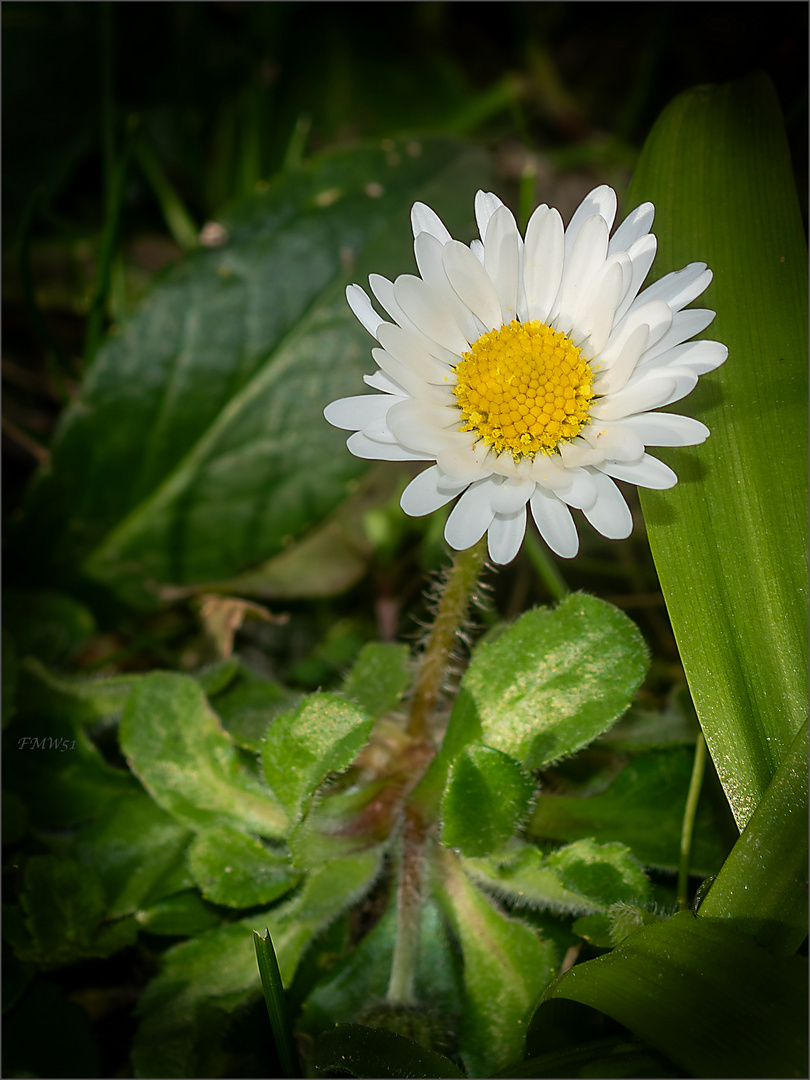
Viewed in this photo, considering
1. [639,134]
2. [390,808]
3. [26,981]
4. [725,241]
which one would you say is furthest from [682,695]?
[639,134]

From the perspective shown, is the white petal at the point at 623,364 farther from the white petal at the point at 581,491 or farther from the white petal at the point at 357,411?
the white petal at the point at 357,411

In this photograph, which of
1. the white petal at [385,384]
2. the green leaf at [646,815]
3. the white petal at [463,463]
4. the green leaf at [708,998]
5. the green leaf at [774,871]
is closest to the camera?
the green leaf at [708,998]

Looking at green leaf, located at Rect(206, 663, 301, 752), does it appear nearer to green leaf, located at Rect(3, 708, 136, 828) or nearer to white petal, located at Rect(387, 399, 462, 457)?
green leaf, located at Rect(3, 708, 136, 828)

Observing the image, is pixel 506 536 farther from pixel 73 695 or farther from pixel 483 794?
pixel 73 695

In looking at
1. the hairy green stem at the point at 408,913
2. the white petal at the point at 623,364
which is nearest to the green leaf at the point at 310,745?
the hairy green stem at the point at 408,913

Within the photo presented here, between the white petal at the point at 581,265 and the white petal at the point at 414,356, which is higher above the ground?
the white petal at the point at 581,265

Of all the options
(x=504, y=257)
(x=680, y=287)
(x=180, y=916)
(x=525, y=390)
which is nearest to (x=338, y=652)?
(x=180, y=916)
